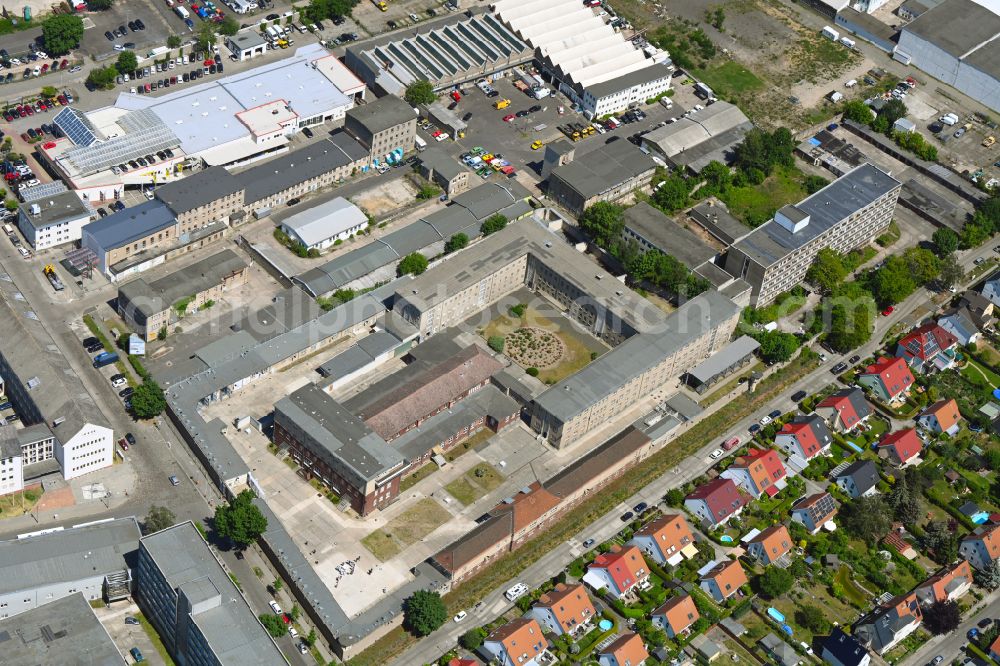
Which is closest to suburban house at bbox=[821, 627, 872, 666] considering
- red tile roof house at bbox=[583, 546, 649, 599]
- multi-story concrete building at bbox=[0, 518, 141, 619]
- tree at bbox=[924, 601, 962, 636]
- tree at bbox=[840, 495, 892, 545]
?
tree at bbox=[924, 601, 962, 636]

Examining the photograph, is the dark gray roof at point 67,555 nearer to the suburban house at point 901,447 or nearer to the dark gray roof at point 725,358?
the dark gray roof at point 725,358

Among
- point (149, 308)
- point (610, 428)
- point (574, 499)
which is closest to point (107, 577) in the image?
point (149, 308)

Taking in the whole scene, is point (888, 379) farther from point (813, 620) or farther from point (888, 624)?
point (813, 620)

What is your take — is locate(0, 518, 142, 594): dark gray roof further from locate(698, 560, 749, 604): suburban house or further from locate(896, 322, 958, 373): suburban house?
locate(896, 322, 958, 373): suburban house

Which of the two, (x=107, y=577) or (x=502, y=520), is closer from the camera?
(x=107, y=577)

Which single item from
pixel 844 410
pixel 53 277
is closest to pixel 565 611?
pixel 844 410

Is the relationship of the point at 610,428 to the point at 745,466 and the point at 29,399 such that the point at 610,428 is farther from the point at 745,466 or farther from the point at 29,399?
the point at 29,399

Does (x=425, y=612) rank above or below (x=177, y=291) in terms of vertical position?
below
